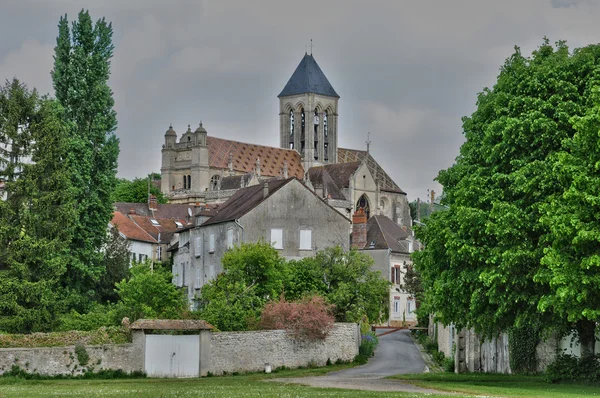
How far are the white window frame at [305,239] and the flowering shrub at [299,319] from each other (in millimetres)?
12810

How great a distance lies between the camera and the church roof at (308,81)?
595 ft

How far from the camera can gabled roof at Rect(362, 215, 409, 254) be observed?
285 ft

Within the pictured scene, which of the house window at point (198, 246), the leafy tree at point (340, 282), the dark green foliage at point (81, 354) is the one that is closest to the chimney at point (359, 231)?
the house window at point (198, 246)

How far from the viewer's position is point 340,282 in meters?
56.4

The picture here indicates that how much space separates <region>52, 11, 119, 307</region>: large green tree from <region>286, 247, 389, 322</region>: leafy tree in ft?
31.0

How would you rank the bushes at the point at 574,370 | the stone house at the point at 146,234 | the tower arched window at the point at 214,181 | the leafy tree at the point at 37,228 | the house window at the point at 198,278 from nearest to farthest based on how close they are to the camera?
the bushes at the point at 574,370 → the leafy tree at the point at 37,228 → the house window at the point at 198,278 → the stone house at the point at 146,234 → the tower arched window at the point at 214,181

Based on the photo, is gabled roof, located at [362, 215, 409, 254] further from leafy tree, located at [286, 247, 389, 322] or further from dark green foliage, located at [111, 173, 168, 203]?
dark green foliage, located at [111, 173, 168, 203]

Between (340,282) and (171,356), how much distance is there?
15.8 meters

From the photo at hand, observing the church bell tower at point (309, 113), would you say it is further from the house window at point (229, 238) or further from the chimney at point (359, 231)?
the house window at point (229, 238)

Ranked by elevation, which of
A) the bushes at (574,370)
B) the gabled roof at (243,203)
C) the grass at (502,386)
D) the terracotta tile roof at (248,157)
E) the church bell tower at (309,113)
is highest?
the church bell tower at (309,113)

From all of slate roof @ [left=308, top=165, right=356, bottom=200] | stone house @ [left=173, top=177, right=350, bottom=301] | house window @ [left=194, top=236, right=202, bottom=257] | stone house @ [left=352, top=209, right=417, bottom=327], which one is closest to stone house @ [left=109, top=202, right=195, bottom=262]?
stone house @ [left=352, top=209, right=417, bottom=327]

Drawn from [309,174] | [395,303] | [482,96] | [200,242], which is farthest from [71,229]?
[309,174]

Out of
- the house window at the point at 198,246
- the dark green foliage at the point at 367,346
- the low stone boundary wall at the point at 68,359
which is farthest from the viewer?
the house window at the point at 198,246

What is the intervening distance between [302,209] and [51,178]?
16.1 m
